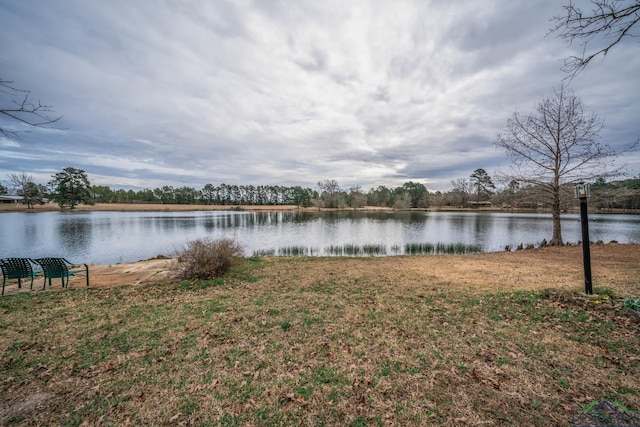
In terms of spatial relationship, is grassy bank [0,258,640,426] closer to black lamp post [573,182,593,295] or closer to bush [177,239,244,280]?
black lamp post [573,182,593,295]

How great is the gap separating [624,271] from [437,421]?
960 centimetres

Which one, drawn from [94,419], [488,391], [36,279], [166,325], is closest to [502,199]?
[488,391]

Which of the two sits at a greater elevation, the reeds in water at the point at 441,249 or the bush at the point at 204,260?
the bush at the point at 204,260

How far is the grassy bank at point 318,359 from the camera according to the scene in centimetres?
281

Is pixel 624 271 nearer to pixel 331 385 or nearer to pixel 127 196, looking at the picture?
pixel 331 385

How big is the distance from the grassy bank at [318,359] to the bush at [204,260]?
6.18ft

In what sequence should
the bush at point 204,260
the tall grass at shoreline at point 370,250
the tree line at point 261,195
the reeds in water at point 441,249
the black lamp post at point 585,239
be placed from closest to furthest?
the black lamp post at point 585,239 < the bush at point 204,260 < the tall grass at shoreline at point 370,250 < the reeds in water at point 441,249 < the tree line at point 261,195

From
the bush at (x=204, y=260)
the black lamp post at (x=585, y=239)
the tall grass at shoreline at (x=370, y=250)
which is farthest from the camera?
the tall grass at shoreline at (x=370, y=250)

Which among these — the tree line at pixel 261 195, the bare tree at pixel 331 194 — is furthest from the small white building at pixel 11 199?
the bare tree at pixel 331 194

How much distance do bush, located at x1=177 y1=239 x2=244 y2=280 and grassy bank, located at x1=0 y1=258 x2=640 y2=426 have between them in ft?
6.18

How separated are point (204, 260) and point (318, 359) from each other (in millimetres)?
5997

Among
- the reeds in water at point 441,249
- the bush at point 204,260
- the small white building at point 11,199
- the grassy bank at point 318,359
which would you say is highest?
the small white building at point 11,199

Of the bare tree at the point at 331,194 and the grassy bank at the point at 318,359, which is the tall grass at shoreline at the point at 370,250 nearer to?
the grassy bank at the point at 318,359

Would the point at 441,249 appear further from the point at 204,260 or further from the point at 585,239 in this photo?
the point at 204,260
